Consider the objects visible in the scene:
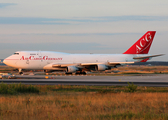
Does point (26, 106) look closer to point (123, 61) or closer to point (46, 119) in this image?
point (46, 119)

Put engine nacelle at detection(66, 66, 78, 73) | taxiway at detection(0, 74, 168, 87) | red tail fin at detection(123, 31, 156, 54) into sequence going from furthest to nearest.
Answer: red tail fin at detection(123, 31, 156, 54), engine nacelle at detection(66, 66, 78, 73), taxiway at detection(0, 74, 168, 87)

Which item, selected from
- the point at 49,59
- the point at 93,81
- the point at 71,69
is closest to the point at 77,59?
the point at 71,69

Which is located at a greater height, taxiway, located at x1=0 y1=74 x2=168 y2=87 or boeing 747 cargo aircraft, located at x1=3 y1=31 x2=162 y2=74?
boeing 747 cargo aircraft, located at x1=3 y1=31 x2=162 y2=74

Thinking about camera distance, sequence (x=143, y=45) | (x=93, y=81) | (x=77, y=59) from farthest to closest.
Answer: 1. (x=143, y=45)
2. (x=77, y=59)
3. (x=93, y=81)

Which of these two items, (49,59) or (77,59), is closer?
(49,59)

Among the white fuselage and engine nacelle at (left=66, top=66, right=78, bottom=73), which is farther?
the white fuselage

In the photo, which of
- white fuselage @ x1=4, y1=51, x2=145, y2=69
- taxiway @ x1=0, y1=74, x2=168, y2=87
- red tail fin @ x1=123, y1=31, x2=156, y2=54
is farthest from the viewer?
red tail fin @ x1=123, y1=31, x2=156, y2=54

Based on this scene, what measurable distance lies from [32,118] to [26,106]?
3431 mm

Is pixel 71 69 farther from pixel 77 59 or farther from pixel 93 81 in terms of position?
pixel 93 81

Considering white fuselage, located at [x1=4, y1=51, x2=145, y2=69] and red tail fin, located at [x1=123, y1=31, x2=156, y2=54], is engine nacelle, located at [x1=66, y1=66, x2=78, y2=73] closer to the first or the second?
white fuselage, located at [x1=4, y1=51, x2=145, y2=69]

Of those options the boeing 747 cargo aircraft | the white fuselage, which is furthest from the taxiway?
the white fuselage

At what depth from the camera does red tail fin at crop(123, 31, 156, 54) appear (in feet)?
196

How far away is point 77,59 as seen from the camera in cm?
5666

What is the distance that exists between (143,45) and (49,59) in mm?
22006
